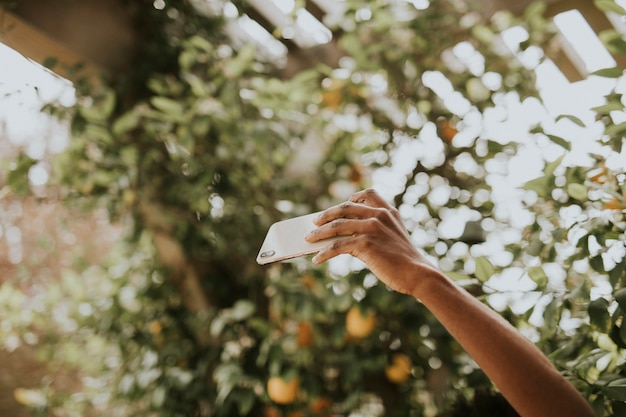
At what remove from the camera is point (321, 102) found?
1.56 metres

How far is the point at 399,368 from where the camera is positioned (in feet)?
4.38

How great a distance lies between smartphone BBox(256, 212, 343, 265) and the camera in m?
0.67

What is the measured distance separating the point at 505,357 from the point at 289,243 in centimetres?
30

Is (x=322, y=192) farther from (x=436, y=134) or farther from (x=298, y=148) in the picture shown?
(x=436, y=134)

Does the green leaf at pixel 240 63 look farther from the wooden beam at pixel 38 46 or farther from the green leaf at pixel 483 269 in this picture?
the green leaf at pixel 483 269

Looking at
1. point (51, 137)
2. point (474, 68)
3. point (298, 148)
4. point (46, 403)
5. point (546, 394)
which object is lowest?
point (46, 403)

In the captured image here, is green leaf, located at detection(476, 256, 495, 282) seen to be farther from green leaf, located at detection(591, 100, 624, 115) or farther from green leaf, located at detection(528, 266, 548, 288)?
green leaf, located at detection(591, 100, 624, 115)

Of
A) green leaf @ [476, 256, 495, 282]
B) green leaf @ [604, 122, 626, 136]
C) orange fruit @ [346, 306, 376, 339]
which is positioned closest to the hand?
green leaf @ [476, 256, 495, 282]

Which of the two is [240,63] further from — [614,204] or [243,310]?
[614,204]

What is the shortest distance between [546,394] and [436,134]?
3.14 feet

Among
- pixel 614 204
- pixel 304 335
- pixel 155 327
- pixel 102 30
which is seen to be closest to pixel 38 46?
pixel 102 30

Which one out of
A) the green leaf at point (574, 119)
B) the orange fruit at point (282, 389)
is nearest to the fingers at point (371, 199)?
the green leaf at point (574, 119)

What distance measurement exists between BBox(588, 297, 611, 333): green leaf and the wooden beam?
1.24 m

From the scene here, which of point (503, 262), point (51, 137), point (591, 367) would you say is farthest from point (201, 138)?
point (591, 367)
